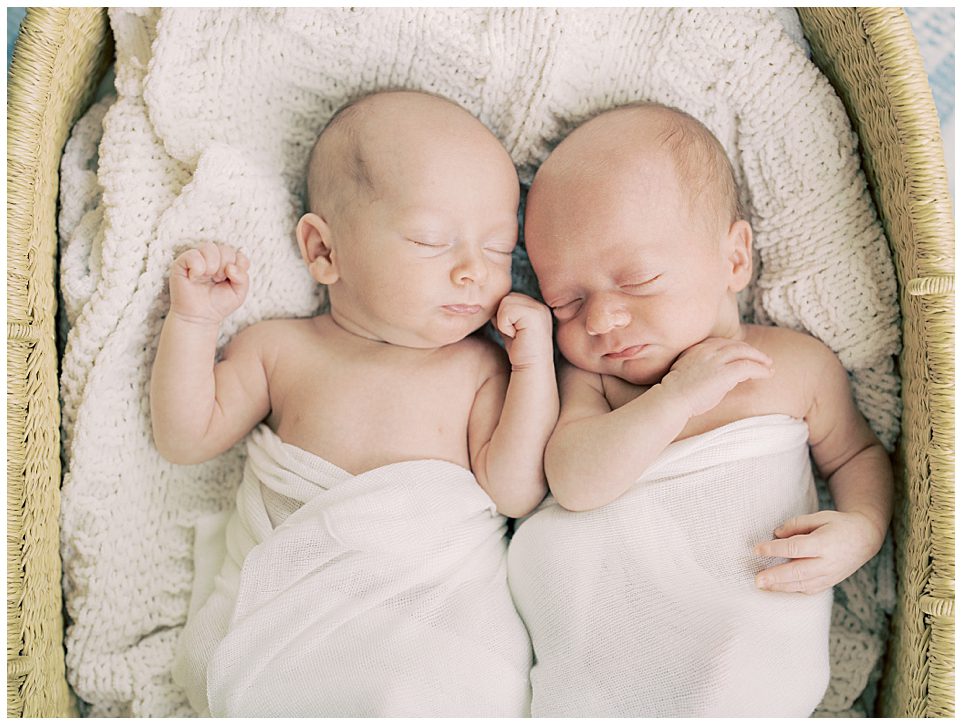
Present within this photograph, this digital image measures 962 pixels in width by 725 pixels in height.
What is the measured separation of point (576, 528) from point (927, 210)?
852 millimetres

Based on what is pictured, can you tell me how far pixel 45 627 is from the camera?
1.59 meters

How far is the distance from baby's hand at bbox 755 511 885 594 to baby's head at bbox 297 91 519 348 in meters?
0.71

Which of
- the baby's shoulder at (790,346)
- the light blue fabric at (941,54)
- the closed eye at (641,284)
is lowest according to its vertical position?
the baby's shoulder at (790,346)

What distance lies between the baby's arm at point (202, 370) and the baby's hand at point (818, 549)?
41.1 inches

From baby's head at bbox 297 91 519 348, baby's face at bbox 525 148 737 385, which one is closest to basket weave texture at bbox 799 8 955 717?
baby's face at bbox 525 148 737 385

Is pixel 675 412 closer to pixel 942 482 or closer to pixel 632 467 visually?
pixel 632 467

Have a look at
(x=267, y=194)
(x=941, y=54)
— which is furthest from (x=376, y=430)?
(x=941, y=54)

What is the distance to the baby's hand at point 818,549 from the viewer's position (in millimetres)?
1461

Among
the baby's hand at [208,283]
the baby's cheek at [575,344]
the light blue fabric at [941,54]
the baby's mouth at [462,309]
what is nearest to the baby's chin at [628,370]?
the baby's cheek at [575,344]

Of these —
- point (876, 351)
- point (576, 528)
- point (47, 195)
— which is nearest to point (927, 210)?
point (876, 351)

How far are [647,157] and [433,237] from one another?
0.43 meters

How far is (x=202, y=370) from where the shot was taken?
163cm

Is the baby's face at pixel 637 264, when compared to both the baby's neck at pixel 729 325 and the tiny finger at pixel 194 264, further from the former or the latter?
the tiny finger at pixel 194 264

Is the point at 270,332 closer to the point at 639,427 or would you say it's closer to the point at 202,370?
the point at 202,370
